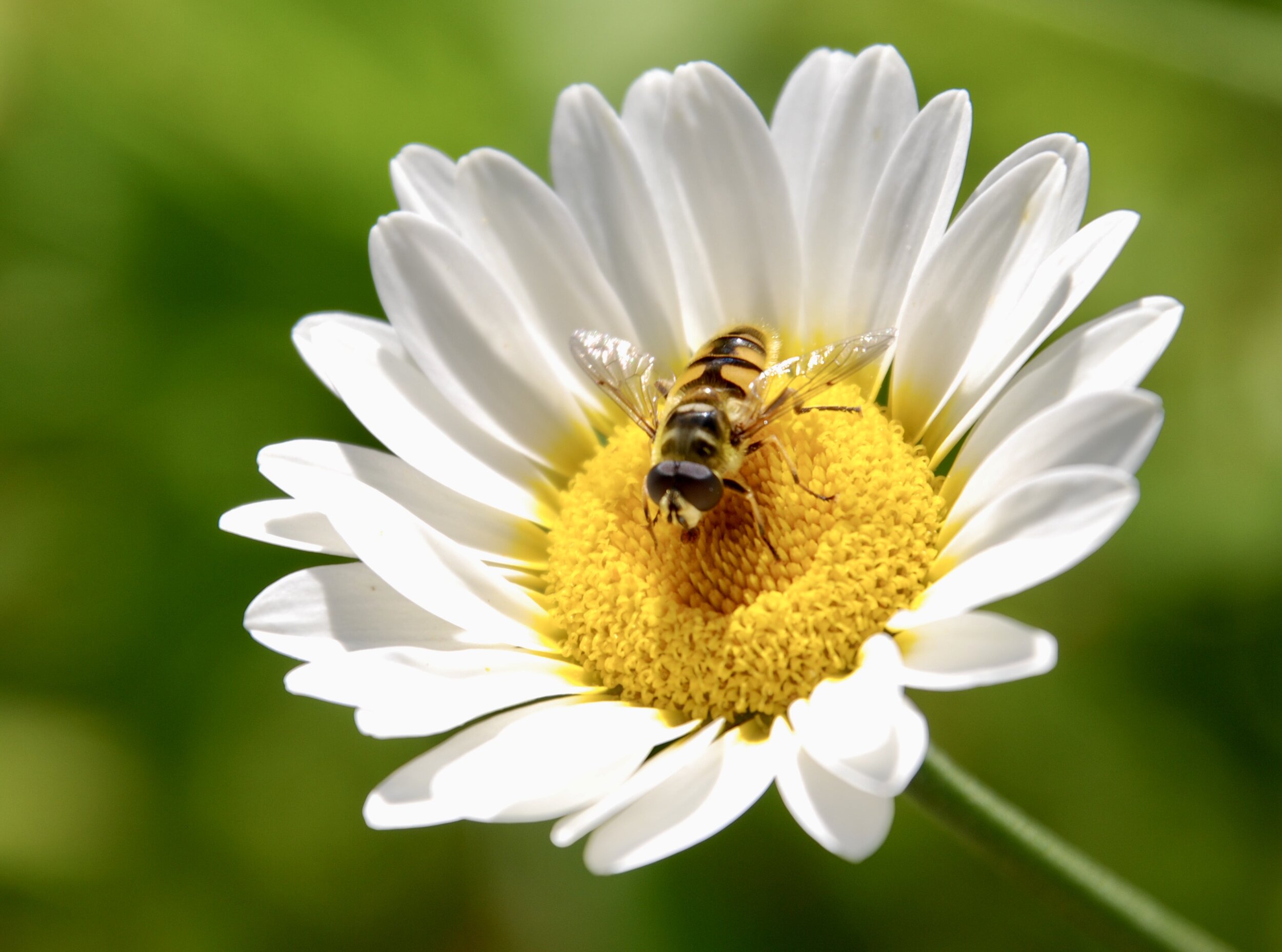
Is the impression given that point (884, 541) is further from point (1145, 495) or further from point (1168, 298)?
point (1145, 495)

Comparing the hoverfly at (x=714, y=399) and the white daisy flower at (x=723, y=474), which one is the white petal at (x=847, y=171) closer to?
the white daisy flower at (x=723, y=474)

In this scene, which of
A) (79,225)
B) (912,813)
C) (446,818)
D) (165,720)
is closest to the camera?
(446,818)

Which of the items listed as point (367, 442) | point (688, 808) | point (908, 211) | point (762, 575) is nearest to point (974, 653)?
point (688, 808)

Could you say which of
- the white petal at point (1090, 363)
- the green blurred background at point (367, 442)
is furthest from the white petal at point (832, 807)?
the green blurred background at point (367, 442)

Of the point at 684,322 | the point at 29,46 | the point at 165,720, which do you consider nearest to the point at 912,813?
the point at 684,322

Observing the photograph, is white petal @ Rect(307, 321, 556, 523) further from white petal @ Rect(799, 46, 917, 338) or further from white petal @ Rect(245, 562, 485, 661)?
white petal @ Rect(799, 46, 917, 338)

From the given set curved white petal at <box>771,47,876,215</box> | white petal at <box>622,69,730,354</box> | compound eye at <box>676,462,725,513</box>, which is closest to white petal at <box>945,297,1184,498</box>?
compound eye at <box>676,462,725,513</box>

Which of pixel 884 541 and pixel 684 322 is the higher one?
pixel 684 322
